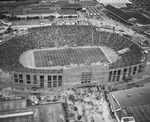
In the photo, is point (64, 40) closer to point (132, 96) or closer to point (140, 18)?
point (132, 96)

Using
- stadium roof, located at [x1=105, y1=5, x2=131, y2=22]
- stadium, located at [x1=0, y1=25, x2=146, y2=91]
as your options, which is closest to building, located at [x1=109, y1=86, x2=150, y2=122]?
stadium, located at [x1=0, y1=25, x2=146, y2=91]

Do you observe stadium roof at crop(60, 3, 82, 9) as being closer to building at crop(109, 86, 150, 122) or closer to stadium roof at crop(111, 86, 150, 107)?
building at crop(109, 86, 150, 122)

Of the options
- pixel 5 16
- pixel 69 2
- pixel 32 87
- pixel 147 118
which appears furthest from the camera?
pixel 69 2

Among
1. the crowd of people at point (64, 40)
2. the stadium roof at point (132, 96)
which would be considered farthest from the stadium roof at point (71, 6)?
the stadium roof at point (132, 96)

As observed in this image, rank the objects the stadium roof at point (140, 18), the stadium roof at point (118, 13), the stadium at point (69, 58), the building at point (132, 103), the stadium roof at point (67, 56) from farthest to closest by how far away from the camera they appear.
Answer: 1. the stadium roof at point (118, 13)
2. the stadium roof at point (140, 18)
3. the stadium roof at point (67, 56)
4. the stadium at point (69, 58)
5. the building at point (132, 103)

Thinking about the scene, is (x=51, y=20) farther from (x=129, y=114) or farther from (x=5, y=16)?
(x=129, y=114)

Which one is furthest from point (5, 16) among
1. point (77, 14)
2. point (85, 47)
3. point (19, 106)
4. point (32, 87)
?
point (19, 106)

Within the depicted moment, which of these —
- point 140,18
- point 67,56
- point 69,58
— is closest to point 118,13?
point 140,18

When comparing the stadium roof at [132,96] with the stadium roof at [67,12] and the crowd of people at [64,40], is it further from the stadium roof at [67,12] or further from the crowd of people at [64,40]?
the stadium roof at [67,12]
